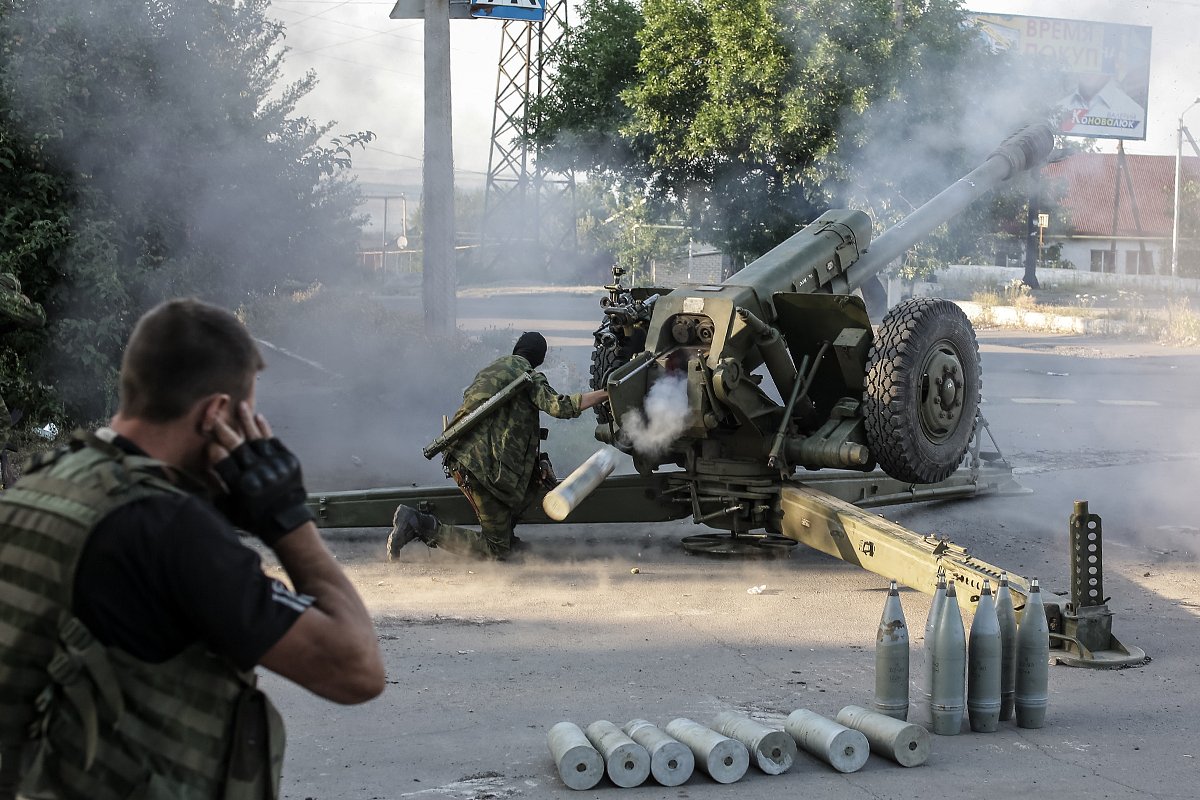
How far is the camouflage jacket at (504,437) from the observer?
26.1 ft

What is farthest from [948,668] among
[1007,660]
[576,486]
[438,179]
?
[438,179]

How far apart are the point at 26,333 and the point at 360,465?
9.38 ft

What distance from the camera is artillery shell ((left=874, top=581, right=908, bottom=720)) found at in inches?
199

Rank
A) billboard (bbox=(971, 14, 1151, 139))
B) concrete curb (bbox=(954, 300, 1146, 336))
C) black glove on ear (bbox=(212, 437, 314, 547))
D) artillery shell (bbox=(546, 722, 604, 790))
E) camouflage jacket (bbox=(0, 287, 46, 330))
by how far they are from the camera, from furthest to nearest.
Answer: billboard (bbox=(971, 14, 1151, 139))
concrete curb (bbox=(954, 300, 1146, 336))
camouflage jacket (bbox=(0, 287, 46, 330))
artillery shell (bbox=(546, 722, 604, 790))
black glove on ear (bbox=(212, 437, 314, 547))

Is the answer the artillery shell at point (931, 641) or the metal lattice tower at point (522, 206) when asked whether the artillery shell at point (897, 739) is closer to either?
the artillery shell at point (931, 641)

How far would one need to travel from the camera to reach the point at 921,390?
24.9 feet

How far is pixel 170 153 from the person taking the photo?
11.7m

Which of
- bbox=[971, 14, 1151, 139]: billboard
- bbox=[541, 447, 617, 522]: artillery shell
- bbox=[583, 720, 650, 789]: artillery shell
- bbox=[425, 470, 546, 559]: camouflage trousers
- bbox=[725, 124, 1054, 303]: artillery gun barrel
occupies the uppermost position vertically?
bbox=[971, 14, 1151, 139]: billboard

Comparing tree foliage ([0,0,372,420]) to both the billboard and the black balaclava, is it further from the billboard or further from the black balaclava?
the billboard

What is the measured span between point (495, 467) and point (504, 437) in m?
0.18

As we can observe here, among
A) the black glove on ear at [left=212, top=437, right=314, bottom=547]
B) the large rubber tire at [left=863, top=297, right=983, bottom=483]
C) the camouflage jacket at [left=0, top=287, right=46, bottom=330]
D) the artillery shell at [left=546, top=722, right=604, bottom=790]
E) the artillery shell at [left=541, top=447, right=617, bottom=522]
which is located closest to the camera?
the black glove on ear at [left=212, top=437, right=314, bottom=547]

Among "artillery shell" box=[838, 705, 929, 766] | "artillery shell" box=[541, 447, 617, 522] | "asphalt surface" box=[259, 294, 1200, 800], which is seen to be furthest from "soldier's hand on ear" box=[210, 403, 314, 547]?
"artillery shell" box=[541, 447, 617, 522]

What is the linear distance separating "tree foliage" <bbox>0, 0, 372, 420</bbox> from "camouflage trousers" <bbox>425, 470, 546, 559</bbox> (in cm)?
432

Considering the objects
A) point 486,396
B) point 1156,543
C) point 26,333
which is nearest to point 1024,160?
point 1156,543
